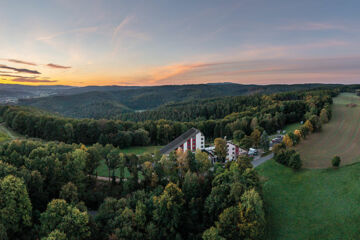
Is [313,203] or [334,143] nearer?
[313,203]

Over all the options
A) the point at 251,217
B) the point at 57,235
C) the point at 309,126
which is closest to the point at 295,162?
the point at 251,217

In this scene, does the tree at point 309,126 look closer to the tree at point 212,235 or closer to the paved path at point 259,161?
the paved path at point 259,161

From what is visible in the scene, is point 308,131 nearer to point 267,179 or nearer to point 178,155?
point 267,179

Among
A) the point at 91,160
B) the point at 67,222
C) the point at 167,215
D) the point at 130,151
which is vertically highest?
the point at 91,160

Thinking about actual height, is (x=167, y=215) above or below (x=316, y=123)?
below

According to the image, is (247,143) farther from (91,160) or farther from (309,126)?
(91,160)

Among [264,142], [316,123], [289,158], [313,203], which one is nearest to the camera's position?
[313,203]

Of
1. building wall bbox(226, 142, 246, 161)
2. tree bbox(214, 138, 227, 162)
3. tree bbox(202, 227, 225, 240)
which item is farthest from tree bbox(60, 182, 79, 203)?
building wall bbox(226, 142, 246, 161)

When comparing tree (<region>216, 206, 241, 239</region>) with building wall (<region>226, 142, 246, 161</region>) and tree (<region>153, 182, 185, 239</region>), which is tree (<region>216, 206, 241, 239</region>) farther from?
building wall (<region>226, 142, 246, 161</region>)
